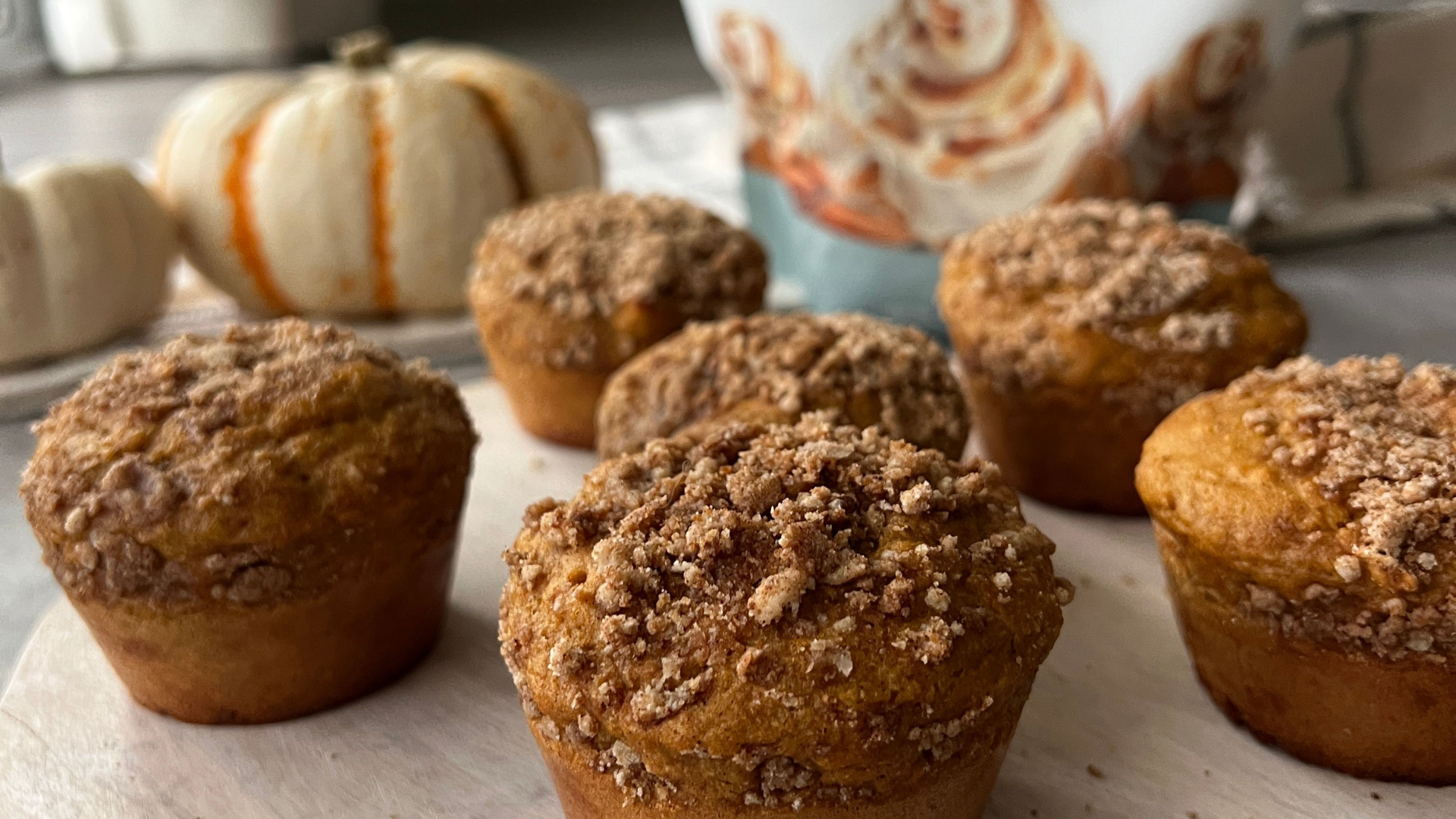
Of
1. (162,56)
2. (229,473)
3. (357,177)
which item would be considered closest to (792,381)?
(229,473)

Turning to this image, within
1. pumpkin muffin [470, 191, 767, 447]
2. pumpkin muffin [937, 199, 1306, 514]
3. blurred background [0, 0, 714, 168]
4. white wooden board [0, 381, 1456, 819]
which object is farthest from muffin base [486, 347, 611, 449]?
blurred background [0, 0, 714, 168]

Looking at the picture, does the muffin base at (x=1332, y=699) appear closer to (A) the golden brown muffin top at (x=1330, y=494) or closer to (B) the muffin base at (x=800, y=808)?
(A) the golden brown muffin top at (x=1330, y=494)

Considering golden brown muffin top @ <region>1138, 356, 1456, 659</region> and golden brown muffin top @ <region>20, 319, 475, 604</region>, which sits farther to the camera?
golden brown muffin top @ <region>20, 319, 475, 604</region>

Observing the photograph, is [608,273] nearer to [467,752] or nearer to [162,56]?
[467,752]

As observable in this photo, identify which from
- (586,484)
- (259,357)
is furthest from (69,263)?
(586,484)

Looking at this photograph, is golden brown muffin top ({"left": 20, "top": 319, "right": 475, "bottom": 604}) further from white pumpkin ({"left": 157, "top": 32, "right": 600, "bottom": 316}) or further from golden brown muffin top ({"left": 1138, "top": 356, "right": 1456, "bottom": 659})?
white pumpkin ({"left": 157, "top": 32, "right": 600, "bottom": 316})

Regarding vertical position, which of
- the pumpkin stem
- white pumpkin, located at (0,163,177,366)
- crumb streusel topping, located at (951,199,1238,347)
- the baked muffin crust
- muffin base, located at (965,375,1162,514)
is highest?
crumb streusel topping, located at (951,199,1238,347)

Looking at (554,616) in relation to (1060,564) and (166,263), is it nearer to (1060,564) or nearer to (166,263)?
(1060,564)
